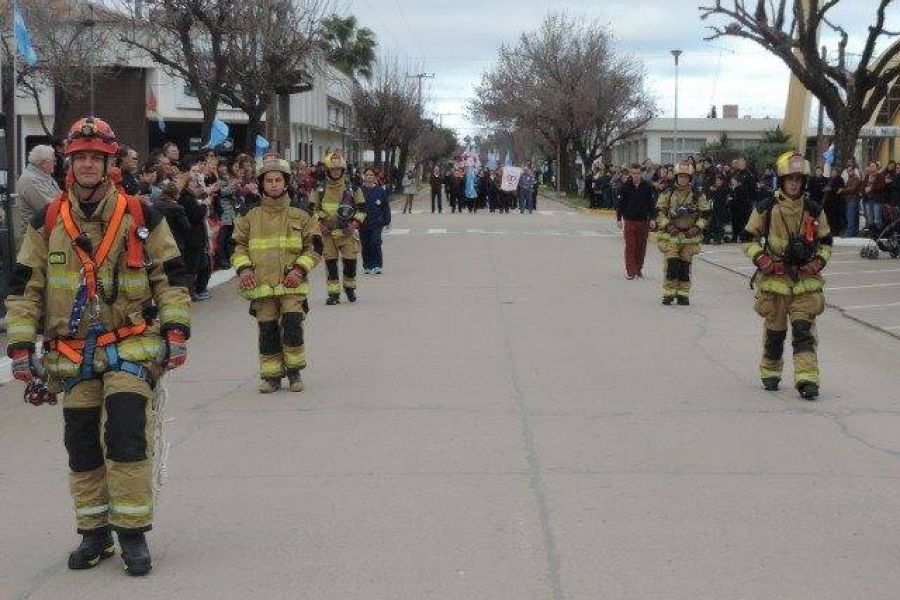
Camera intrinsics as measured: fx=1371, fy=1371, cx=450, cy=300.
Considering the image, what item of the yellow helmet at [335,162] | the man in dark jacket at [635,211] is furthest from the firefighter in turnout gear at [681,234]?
the yellow helmet at [335,162]

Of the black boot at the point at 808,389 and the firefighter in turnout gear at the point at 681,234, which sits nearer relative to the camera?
the black boot at the point at 808,389

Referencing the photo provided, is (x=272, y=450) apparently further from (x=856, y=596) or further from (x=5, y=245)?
(x=5, y=245)

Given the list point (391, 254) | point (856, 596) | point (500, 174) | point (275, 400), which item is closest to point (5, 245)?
point (275, 400)

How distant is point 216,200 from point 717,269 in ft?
28.5

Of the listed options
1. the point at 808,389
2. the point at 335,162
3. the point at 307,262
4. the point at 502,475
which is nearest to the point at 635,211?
the point at 335,162

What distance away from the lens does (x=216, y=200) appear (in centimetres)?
2034

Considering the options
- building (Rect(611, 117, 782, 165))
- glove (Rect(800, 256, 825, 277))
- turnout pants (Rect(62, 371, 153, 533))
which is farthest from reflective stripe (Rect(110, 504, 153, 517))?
building (Rect(611, 117, 782, 165))

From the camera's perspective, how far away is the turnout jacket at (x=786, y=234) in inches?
401

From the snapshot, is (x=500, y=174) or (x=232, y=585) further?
(x=500, y=174)

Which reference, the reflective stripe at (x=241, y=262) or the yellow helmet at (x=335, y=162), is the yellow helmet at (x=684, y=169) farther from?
the reflective stripe at (x=241, y=262)

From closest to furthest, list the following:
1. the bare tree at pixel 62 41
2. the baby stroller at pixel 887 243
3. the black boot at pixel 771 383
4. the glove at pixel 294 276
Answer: the glove at pixel 294 276 < the black boot at pixel 771 383 < the baby stroller at pixel 887 243 < the bare tree at pixel 62 41

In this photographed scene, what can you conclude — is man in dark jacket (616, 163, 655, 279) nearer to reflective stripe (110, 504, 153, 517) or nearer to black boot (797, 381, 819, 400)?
black boot (797, 381, 819, 400)

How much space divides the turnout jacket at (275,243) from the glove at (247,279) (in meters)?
0.05

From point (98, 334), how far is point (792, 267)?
5953 mm
